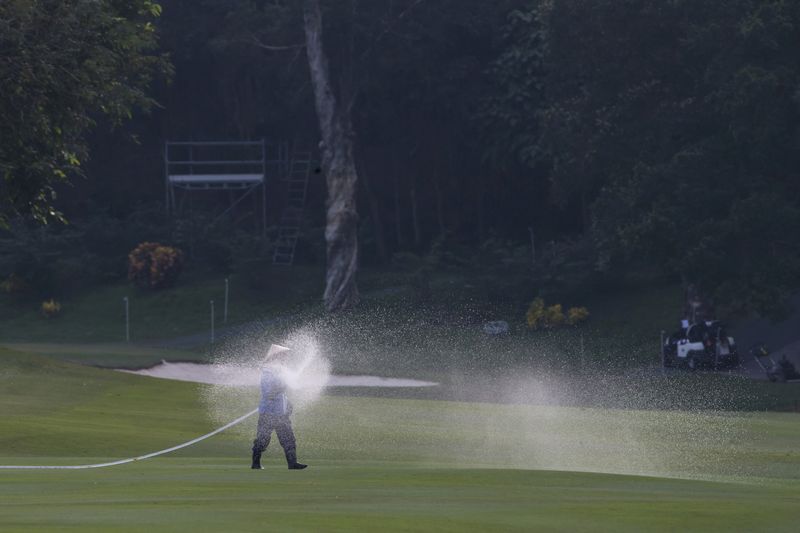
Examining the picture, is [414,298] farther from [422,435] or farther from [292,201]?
[422,435]

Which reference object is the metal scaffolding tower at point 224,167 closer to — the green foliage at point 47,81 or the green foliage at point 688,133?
the green foliage at point 688,133

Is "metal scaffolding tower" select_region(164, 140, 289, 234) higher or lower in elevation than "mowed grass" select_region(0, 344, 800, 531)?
higher

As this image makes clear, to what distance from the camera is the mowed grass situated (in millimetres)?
15875

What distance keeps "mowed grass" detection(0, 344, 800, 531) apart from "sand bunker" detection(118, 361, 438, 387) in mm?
4196

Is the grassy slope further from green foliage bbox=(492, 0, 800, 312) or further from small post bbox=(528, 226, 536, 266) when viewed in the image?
green foliage bbox=(492, 0, 800, 312)

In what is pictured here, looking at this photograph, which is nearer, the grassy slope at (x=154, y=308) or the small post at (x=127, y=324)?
the small post at (x=127, y=324)

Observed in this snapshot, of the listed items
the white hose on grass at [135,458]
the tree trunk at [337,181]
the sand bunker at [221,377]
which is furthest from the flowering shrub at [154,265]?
the white hose on grass at [135,458]

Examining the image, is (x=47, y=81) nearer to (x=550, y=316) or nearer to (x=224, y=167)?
(x=550, y=316)

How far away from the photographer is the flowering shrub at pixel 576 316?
202 feet

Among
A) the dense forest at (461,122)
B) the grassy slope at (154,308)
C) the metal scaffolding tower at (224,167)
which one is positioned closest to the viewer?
the dense forest at (461,122)

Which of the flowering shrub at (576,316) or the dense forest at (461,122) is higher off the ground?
the dense forest at (461,122)

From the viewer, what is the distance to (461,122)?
241 feet

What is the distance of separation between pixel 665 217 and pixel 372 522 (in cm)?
3811

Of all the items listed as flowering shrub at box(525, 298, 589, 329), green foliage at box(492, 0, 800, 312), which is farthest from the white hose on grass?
flowering shrub at box(525, 298, 589, 329)
